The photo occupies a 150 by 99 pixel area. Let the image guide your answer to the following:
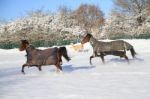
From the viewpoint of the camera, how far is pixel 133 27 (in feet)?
197

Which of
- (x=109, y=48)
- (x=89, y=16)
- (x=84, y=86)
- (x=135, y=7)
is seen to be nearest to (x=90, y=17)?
(x=89, y=16)

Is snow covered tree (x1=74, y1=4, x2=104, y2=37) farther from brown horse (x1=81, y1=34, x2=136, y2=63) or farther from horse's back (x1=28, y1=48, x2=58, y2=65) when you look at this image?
horse's back (x1=28, y1=48, x2=58, y2=65)

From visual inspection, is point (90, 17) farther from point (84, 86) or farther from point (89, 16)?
point (84, 86)

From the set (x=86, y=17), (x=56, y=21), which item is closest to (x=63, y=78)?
(x=56, y=21)

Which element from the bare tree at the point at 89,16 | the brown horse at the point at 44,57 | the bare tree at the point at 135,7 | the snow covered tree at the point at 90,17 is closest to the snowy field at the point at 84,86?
the brown horse at the point at 44,57

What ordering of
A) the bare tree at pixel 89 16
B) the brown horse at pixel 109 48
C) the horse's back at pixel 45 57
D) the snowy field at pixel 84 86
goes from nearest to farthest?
the snowy field at pixel 84 86 → the horse's back at pixel 45 57 → the brown horse at pixel 109 48 → the bare tree at pixel 89 16

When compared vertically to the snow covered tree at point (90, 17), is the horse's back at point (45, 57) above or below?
below

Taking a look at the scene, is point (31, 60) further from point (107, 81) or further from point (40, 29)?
point (40, 29)

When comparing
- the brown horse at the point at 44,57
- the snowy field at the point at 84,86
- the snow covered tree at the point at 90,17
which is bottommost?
Answer: the snowy field at the point at 84,86

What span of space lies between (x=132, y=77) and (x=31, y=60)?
156 inches

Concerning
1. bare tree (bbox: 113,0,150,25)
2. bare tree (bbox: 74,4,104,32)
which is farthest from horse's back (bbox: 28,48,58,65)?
bare tree (bbox: 74,4,104,32)

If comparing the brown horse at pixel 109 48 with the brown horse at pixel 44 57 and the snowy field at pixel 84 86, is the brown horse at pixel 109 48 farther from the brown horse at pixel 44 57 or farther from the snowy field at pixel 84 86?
the brown horse at pixel 44 57

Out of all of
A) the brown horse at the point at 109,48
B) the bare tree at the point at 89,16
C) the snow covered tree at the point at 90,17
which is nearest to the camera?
the brown horse at the point at 109,48

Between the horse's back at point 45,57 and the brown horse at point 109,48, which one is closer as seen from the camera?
the horse's back at point 45,57
